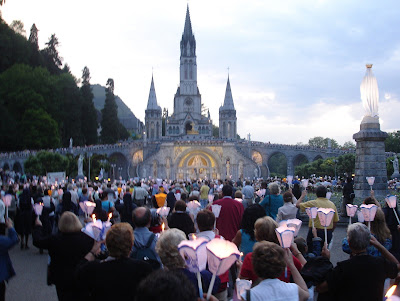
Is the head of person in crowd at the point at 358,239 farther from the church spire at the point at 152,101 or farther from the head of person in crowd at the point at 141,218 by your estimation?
the church spire at the point at 152,101

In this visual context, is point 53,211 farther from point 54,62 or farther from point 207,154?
point 54,62

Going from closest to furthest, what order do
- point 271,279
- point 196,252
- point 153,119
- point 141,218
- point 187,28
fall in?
point 196,252
point 271,279
point 141,218
point 153,119
point 187,28

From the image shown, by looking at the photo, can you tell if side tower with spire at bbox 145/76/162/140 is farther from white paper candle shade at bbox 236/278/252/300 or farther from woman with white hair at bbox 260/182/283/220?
white paper candle shade at bbox 236/278/252/300

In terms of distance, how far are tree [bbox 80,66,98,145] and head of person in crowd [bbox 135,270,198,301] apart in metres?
53.4

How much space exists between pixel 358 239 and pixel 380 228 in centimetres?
160

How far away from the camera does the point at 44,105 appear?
1802 inches

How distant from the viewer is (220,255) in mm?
2686

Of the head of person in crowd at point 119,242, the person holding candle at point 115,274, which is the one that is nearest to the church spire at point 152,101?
the head of person in crowd at point 119,242

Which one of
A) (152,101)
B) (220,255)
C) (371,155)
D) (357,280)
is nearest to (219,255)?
(220,255)

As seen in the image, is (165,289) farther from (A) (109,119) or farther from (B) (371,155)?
(A) (109,119)

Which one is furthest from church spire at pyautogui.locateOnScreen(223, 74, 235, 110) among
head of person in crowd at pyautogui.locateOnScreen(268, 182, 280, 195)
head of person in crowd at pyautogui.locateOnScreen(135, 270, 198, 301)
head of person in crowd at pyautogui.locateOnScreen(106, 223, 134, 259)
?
head of person in crowd at pyautogui.locateOnScreen(135, 270, 198, 301)

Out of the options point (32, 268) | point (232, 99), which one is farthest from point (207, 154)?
point (32, 268)

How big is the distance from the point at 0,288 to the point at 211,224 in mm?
2403

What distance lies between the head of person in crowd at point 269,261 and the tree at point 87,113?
52.7m
